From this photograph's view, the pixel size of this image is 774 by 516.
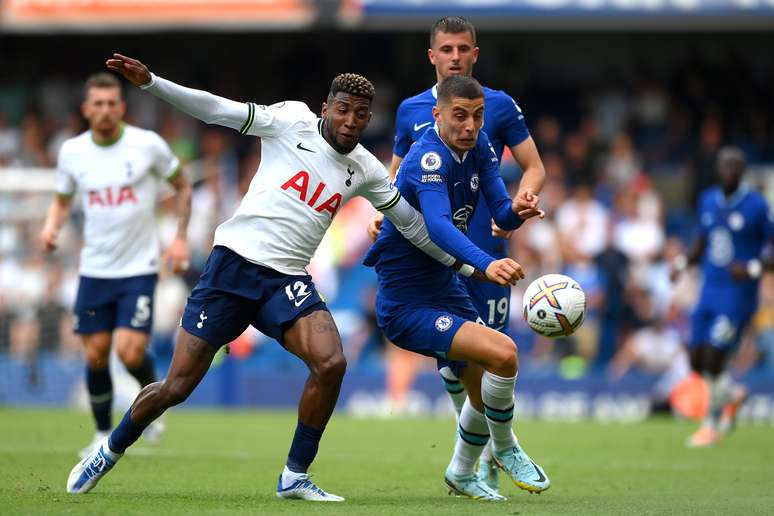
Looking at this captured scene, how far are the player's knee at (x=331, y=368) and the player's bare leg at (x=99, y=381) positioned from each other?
12.8 ft

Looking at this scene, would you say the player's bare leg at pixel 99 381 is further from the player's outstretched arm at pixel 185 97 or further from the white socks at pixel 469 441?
the player's outstretched arm at pixel 185 97

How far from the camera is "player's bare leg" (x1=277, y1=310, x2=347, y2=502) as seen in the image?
24.5ft

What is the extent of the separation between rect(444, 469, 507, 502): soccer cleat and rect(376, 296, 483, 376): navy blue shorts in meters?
0.74

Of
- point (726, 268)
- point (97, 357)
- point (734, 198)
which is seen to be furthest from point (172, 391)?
point (734, 198)

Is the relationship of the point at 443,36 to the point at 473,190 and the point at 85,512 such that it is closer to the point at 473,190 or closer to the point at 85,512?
the point at 473,190

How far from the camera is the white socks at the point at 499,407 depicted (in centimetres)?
764

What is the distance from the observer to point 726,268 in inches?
557

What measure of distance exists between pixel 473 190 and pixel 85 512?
9.89ft

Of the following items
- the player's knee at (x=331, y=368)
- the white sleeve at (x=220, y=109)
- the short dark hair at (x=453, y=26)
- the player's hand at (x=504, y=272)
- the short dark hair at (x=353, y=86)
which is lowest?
the player's knee at (x=331, y=368)

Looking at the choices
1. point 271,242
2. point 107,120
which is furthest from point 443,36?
point 107,120

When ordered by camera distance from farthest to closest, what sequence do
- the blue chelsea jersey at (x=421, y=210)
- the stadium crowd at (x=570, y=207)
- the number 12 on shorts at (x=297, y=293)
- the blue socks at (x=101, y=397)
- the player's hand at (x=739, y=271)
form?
1. the stadium crowd at (x=570, y=207)
2. the player's hand at (x=739, y=271)
3. the blue socks at (x=101, y=397)
4. the blue chelsea jersey at (x=421, y=210)
5. the number 12 on shorts at (x=297, y=293)

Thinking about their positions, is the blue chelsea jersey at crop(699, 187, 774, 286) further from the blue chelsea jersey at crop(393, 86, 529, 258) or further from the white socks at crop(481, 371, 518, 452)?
the white socks at crop(481, 371, 518, 452)

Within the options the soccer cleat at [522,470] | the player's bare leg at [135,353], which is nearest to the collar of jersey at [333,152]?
the soccer cleat at [522,470]

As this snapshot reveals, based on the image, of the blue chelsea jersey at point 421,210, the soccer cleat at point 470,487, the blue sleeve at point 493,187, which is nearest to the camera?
the blue chelsea jersey at point 421,210
